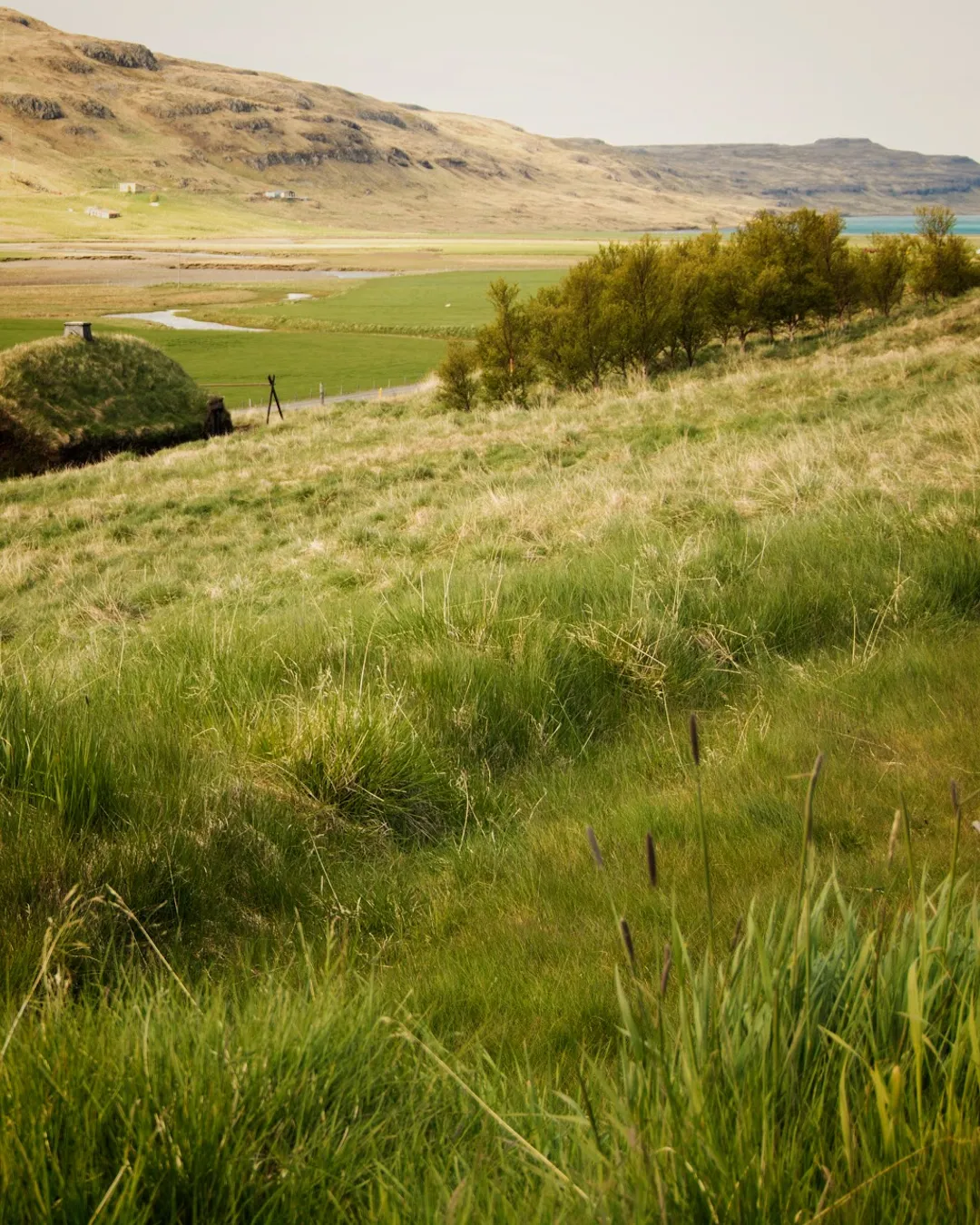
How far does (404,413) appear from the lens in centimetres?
A: 3756

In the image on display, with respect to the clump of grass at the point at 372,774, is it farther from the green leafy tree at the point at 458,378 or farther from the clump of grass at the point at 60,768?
the green leafy tree at the point at 458,378

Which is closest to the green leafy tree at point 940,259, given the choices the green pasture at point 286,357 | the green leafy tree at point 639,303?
the green leafy tree at point 639,303

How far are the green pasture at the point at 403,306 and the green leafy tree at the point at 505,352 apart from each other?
3536cm

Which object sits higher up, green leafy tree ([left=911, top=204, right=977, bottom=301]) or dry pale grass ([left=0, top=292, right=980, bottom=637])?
green leafy tree ([left=911, top=204, right=977, bottom=301])

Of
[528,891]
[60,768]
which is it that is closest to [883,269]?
[528,891]

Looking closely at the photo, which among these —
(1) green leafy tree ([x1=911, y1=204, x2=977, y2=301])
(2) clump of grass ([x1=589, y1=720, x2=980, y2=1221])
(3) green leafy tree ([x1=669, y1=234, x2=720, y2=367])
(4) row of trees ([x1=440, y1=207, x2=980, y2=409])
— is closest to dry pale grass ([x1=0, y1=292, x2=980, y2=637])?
(2) clump of grass ([x1=589, y1=720, x2=980, y2=1221])

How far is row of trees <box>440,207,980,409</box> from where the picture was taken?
126 ft

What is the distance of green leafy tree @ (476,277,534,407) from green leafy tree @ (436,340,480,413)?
A: 2.18ft

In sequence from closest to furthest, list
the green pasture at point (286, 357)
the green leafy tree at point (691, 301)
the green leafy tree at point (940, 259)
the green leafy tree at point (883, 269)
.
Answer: the green leafy tree at point (691, 301)
the green leafy tree at point (883, 269)
the green leafy tree at point (940, 259)
the green pasture at point (286, 357)

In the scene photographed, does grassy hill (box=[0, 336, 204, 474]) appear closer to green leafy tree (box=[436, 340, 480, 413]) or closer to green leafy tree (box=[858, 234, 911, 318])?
green leafy tree (box=[436, 340, 480, 413])

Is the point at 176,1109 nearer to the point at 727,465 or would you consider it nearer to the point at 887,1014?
the point at 887,1014

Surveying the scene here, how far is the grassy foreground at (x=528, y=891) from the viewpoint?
3.87 feet

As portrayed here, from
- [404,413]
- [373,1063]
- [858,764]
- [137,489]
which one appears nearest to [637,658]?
[858,764]

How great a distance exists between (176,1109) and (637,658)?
3.41 metres
